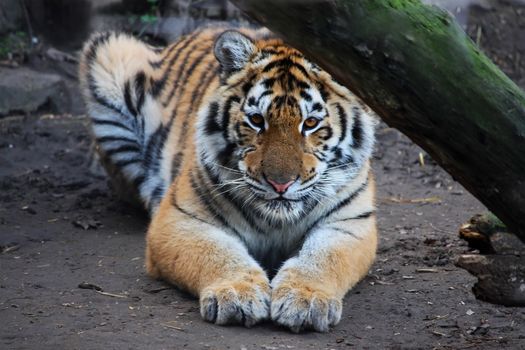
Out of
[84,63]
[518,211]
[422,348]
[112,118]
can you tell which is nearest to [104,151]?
[112,118]

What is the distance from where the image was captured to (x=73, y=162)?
21.5 feet

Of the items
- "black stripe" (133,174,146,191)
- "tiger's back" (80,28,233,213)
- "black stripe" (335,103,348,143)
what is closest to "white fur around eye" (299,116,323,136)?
"black stripe" (335,103,348,143)

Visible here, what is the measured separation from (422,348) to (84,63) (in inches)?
134

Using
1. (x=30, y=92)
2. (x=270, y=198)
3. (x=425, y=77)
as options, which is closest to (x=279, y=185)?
(x=270, y=198)

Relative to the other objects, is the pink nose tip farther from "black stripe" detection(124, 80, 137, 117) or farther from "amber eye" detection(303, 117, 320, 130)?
"black stripe" detection(124, 80, 137, 117)

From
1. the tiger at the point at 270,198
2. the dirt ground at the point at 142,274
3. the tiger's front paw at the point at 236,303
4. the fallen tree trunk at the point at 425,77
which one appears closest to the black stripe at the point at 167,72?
the dirt ground at the point at 142,274

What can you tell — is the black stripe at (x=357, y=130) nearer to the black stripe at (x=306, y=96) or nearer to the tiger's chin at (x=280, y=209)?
the black stripe at (x=306, y=96)

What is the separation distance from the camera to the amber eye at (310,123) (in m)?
3.89

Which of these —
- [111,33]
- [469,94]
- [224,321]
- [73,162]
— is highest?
[469,94]

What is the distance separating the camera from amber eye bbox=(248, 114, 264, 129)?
3.90 metres

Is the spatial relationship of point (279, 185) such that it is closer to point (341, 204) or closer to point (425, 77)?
point (341, 204)

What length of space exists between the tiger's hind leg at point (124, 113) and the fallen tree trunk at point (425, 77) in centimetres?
281

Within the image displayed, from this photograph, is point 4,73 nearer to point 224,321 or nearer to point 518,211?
point 224,321

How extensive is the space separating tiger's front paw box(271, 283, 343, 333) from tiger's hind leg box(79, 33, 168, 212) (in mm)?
2042
